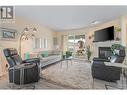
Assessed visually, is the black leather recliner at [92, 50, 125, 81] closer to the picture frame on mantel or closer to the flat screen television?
the flat screen television

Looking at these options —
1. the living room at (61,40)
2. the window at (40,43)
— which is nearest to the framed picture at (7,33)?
the living room at (61,40)

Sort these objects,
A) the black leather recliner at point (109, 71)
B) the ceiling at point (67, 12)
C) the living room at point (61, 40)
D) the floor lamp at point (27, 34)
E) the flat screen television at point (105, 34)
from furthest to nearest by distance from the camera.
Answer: the flat screen television at point (105, 34)
the floor lamp at point (27, 34)
the ceiling at point (67, 12)
the living room at point (61, 40)
the black leather recliner at point (109, 71)

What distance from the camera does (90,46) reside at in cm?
666

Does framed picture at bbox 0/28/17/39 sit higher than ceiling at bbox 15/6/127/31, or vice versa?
ceiling at bbox 15/6/127/31

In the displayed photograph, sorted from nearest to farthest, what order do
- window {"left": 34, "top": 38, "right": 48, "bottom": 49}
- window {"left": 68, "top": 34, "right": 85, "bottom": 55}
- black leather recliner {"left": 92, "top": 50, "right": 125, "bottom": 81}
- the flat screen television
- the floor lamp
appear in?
1. black leather recliner {"left": 92, "top": 50, "right": 125, "bottom": 81}
2. the floor lamp
3. window {"left": 34, "top": 38, "right": 48, "bottom": 49}
4. the flat screen television
5. window {"left": 68, "top": 34, "right": 85, "bottom": 55}

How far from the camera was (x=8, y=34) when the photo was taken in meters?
3.54

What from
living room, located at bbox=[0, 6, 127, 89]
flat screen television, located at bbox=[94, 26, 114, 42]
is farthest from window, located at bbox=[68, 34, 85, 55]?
flat screen television, located at bbox=[94, 26, 114, 42]

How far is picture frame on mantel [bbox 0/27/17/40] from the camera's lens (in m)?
3.38

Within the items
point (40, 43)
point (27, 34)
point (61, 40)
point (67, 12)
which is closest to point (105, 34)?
point (67, 12)

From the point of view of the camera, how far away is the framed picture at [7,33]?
3388 mm

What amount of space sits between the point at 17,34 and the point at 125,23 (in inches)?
147

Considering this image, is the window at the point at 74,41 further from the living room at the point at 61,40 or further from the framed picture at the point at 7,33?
the framed picture at the point at 7,33

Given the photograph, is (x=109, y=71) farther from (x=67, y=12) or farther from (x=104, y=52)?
(x=104, y=52)

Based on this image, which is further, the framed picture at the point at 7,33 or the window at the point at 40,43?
the window at the point at 40,43
